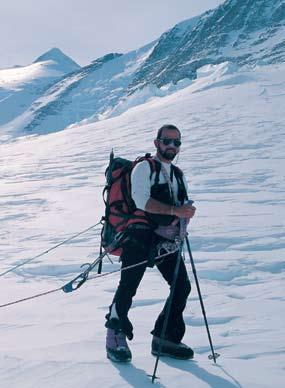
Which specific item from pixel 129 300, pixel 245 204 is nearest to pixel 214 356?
pixel 129 300

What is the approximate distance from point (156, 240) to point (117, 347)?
872 millimetres

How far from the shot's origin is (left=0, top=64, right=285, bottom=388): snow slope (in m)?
4.02

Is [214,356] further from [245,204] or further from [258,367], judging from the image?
[245,204]

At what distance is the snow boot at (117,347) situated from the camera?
4145 mm

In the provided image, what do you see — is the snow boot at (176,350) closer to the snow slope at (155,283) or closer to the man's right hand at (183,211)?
the snow slope at (155,283)

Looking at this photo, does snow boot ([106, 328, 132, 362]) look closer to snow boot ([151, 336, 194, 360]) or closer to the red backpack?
snow boot ([151, 336, 194, 360])

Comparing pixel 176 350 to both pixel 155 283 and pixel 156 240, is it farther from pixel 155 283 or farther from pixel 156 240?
pixel 155 283

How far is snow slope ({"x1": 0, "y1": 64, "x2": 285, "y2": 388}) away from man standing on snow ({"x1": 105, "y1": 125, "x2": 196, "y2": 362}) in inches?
5.8

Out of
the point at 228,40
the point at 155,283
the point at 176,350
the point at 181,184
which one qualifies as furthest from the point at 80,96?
the point at 176,350

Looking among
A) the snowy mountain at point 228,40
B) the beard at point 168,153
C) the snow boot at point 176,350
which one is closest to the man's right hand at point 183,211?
the beard at point 168,153

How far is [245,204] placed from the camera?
36.1ft

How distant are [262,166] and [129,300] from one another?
1180 cm

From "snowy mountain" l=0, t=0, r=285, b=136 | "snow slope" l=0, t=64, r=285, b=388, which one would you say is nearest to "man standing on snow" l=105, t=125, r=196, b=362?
"snow slope" l=0, t=64, r=285, b=388

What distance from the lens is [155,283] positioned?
655 cm
